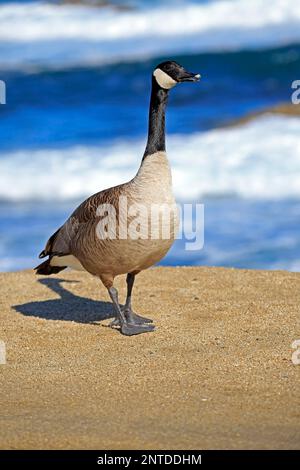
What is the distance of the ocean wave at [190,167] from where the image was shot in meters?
17.2

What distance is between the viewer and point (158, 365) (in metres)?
6.56

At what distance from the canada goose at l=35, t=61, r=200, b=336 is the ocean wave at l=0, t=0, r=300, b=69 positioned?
91.9 ft

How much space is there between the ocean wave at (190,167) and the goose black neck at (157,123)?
9.06 m

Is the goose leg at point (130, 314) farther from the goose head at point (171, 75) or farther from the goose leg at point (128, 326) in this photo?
the goose head at point (171, 75)

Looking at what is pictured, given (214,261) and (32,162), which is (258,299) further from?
(32,162)

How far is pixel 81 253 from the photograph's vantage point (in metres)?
7.59

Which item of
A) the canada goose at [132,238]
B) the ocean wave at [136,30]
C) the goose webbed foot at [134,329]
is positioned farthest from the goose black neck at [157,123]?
the ocean wave at [136,30]

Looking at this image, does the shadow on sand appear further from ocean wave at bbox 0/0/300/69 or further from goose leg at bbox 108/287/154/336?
ocean wave at bbox 0/0/300/69

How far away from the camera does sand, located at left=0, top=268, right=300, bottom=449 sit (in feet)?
17.2

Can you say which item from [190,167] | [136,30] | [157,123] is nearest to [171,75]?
[157,123]

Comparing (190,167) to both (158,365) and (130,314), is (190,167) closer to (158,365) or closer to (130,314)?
(130,314)

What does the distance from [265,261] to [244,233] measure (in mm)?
1562

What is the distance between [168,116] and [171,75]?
19.1m

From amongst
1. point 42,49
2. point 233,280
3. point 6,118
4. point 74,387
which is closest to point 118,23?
point 42,49
